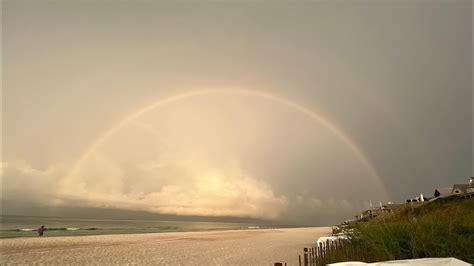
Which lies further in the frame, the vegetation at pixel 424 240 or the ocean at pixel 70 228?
the ocean at pixel 70 228

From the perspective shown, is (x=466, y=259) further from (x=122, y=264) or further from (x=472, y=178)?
(x=472, y=178)

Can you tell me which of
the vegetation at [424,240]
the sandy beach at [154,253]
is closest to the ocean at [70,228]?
the sandy beach at [154,253]

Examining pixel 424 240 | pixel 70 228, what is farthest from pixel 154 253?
pixel 70 228

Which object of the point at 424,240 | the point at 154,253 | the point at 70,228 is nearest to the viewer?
the point at 424,240

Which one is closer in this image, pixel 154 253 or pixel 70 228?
pixel 154 253

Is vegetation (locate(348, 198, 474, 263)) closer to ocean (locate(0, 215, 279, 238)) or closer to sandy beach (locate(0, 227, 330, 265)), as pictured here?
sandy beach (locate(0, 227, 330, 265))

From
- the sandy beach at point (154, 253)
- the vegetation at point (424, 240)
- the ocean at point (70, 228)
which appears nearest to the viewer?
the vegetation at point (424, 240)

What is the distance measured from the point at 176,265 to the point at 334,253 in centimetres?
1041

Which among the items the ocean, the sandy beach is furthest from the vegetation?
the ocean

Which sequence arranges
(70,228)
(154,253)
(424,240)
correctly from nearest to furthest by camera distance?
(424,240) → (154,253) → (70,228)

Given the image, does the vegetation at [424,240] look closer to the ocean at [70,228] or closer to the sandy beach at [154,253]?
the sandy beach at [154,253]

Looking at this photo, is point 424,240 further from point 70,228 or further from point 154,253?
point 70,228

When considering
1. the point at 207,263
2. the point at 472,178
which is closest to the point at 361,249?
the point at 207,263

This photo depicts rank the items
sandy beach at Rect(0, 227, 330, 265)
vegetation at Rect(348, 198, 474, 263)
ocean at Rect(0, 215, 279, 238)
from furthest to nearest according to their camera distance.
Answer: ocean at Rect(0, 215, 279, 238) < sandy beach at Rect(0, 227, 330, 265) < vegetation at Rect(348, 198, 474, 263)
